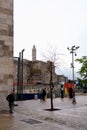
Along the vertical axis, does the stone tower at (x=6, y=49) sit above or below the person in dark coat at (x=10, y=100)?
above

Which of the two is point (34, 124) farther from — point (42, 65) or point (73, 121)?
point (42, 65)

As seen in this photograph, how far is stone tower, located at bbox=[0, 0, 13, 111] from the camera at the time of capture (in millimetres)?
23531

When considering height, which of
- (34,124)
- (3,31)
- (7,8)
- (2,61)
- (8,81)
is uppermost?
(7,8)

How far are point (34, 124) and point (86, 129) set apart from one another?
3335mm

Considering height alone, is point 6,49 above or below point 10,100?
above

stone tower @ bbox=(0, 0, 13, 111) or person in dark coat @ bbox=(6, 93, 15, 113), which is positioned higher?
stone tower @ bbox=(0, 0, 13, 111)

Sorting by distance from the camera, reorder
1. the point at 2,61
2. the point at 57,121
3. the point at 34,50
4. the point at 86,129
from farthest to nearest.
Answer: the point at 34,50 < the point at 2,61 < the point at 57,121 < the point at 86,129

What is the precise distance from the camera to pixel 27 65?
303 ft

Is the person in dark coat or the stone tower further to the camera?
the stone tower

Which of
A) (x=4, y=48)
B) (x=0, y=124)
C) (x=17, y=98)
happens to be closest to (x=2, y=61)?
(x=4, y=48)

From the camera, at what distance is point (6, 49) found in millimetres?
23875

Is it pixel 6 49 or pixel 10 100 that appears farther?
pixel 6 49

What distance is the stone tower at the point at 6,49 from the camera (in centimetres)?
2353

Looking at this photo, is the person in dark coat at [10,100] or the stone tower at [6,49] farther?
the stone tower at [6,49]
